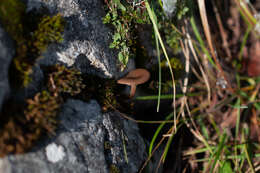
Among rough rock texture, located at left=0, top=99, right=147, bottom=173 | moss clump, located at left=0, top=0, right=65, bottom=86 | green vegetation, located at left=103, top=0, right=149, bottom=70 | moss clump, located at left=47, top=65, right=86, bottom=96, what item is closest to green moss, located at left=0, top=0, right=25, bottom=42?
moss clump, located at left=0, top=0, right=65, bottom=86

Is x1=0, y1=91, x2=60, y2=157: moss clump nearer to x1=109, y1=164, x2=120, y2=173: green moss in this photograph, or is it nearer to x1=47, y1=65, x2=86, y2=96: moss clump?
x1=47, y1=65, x2=86, y2=96: moss clump

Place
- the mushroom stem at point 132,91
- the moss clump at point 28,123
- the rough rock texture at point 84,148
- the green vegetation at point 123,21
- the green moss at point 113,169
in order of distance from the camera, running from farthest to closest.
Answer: the mushroom stem at point 132,91 < the green vegetation at point 123,21 < the green moss at point 113,169 < the rough rock texture at point 84,148 < the moss clump at point 28,123

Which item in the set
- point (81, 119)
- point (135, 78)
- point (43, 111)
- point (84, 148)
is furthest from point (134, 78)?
point (43, 111)

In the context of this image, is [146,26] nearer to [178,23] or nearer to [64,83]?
[178,23]

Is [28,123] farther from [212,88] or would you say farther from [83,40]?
[212,88]

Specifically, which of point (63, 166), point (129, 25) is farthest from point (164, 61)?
point (63, 166)

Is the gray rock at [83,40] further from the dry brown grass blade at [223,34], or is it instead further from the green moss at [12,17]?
the dry brown grass blade at [223,34]

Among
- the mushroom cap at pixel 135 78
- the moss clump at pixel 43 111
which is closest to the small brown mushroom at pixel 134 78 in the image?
the mushroom cap at pixel 135 78
